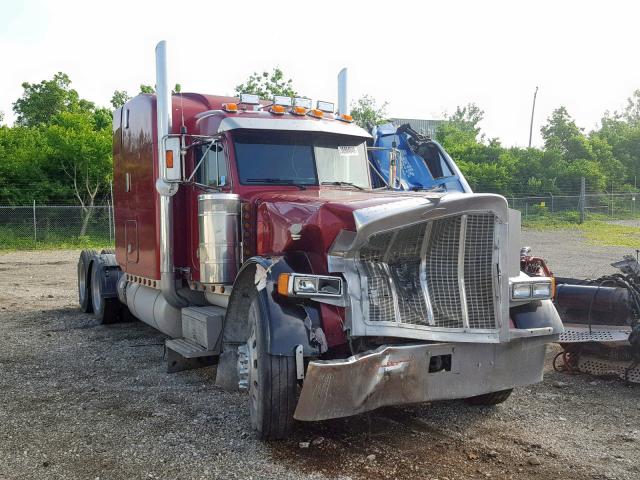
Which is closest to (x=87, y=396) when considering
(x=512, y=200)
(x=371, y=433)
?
(x=371, y=433)

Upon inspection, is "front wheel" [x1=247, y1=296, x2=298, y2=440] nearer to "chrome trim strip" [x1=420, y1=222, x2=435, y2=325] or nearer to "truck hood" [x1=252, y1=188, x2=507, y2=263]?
"truck hood" [x1=252, y1=188, x2=507, y2=263]

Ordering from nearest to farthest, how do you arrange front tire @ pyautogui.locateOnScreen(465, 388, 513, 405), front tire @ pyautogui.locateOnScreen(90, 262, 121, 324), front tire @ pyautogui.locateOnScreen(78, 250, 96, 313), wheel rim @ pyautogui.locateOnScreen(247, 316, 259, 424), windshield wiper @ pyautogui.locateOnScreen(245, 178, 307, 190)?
1. wheel rim @ pyautogui.locateOnScreen(247, 316, 259, 424)
2. front tire @ pyautogui.locateOnScreen(465, 388, 513, 405)
3. windshield wiper @ pyautogui.locateOnScreen(245, 178, 307, 190)
4. front tire @ pyautogui.locateOnScreen(90, 262, 121, 324)
5. front tire @ pyautogui.locateOnScreen(78, 250, 96, 313)

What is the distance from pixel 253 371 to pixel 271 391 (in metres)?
0.36

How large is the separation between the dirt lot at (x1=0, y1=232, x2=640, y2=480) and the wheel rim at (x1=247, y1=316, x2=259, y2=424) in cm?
27

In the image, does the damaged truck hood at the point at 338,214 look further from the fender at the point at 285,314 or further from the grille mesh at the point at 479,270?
the fender at the point at 285,314

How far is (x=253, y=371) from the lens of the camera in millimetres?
4781

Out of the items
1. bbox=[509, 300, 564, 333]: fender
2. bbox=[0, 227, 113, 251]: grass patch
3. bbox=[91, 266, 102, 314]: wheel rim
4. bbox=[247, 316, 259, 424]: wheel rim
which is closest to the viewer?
bbox=[247, 316, 259, 424]: wheel rim

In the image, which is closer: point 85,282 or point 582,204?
point 85,282

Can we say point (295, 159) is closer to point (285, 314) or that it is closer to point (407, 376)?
point (285, 314)

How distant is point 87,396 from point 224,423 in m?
1.64

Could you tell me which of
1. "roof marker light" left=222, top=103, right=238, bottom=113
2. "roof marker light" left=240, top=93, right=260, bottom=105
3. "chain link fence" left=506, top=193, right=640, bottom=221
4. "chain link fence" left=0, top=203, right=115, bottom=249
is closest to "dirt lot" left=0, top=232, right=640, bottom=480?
"roof marker light" left=222, top=103, right=238, bottom=113

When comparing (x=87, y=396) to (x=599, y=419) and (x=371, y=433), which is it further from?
(x=599, y=419)

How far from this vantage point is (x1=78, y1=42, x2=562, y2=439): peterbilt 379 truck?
4.33 metres

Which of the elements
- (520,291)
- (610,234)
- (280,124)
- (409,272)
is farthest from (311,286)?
(610,234)
